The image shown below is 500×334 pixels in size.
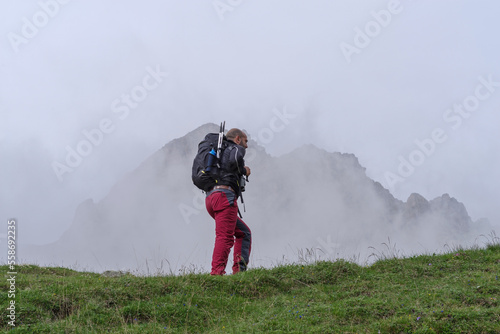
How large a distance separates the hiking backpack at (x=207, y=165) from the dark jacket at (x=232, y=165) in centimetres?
14

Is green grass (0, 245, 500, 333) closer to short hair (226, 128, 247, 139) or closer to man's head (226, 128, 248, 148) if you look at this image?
man's head (226, 128, 248, 148)

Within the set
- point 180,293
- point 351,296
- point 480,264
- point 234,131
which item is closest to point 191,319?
point 180,293

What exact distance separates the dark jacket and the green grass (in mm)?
2072

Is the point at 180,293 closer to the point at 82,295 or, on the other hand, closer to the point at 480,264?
the point at 82,295

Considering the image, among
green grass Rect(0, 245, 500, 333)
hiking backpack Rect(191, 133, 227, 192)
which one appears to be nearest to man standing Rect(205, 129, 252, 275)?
hiking backpack Rect(191, 133, 227, 192)

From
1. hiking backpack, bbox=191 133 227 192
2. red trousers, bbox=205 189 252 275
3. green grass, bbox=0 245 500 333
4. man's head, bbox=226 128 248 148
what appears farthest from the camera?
man's head, bbox=226 128 248 148

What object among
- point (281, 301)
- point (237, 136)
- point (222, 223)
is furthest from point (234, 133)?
point (281, 301)

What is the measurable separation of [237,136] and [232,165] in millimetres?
933

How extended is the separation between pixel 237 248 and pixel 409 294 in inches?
167

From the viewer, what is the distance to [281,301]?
8.20 metres

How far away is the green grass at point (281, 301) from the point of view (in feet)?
22.0

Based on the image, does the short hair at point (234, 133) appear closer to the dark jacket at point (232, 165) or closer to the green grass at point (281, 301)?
the dark jacket at point (232, 165)

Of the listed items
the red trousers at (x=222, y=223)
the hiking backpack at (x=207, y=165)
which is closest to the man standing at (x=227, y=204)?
the red trousers at (x=222, y=223)

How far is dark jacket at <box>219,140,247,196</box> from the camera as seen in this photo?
33.4 ft
